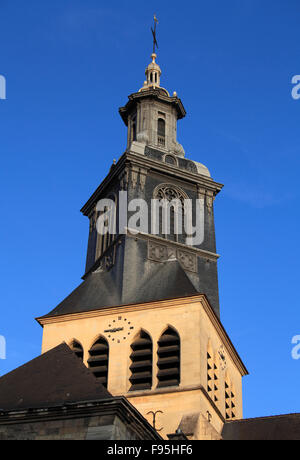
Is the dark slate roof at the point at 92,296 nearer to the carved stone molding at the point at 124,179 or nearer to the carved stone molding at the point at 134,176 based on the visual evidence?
the carved stone molding at the point at 124,179

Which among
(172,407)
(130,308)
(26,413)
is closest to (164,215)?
(130,308)

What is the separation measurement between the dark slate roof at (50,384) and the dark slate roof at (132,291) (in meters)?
5.41

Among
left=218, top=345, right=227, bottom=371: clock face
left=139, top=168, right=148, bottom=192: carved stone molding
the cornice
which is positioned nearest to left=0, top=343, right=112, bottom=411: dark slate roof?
the cornice

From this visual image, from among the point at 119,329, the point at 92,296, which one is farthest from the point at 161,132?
the point at 119,329

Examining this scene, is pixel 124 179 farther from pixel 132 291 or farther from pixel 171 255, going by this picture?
pixel 132 291

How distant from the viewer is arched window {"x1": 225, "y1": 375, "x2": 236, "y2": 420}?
3007 cm

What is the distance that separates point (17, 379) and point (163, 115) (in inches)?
667

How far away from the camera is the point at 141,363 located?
28406mm

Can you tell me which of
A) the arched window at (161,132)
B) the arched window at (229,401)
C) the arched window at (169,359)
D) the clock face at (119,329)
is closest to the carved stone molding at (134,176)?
the arched window at (161,132)

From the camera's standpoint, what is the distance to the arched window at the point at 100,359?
2865 centimetres

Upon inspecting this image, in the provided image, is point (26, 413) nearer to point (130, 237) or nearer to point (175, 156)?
point (130, 237)

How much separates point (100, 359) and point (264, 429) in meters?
5.73

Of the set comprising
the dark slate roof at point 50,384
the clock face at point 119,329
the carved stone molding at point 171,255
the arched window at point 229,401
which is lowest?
the dark slate roof at point 50,384

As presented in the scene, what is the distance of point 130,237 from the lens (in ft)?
105
